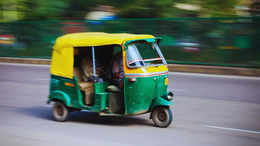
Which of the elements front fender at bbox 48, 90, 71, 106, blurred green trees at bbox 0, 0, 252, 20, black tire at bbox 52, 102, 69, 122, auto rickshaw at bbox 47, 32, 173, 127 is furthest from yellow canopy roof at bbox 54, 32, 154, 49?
blurred green trees at bbox 0, 0, 252, 20

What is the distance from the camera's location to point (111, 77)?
28.4ft

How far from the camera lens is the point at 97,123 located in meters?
8.73

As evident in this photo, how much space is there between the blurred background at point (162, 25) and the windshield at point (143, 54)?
8023 millimetres

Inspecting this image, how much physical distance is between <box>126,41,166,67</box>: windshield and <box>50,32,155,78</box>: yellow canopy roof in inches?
7.1

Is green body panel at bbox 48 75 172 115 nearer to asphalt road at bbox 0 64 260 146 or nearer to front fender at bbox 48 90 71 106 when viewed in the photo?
front fender at bbox 48 90 71 106

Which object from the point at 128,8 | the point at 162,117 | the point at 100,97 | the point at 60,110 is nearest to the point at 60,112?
the point at 60,110

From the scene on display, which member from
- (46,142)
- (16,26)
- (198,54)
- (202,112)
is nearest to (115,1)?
(16,26)

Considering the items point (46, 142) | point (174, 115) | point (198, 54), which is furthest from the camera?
point (198, 54)

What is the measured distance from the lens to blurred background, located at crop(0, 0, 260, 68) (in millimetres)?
16062

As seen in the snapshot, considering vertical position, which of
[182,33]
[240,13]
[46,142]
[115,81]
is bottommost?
[46,142]

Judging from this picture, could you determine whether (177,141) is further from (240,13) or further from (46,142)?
(240,13)

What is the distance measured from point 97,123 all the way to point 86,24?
1223 cm

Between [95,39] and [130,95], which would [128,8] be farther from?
[130,95]

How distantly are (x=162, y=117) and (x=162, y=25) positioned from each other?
403 inches
